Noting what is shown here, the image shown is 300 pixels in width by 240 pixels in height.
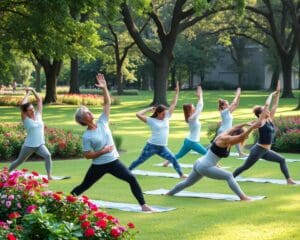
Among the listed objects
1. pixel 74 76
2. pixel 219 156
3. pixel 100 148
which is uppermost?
pixel 74 76

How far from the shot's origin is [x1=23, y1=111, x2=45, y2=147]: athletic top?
1262 centimetres

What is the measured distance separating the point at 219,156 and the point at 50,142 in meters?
8.62

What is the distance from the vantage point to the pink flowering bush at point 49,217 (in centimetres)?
534

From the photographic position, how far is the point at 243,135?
9695 millimetres

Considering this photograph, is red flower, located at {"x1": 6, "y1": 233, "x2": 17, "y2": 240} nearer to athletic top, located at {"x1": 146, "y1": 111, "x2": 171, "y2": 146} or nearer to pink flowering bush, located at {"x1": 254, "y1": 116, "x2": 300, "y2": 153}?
athletic top, located at {"x1": 146, "y1": 111, "x2": 171, "y2": 146}

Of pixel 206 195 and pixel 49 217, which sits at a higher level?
pixel 49 217

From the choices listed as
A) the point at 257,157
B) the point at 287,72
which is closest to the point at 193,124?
the point at 257,157

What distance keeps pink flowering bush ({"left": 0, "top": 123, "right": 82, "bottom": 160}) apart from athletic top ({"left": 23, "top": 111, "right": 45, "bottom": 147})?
14.7 ft

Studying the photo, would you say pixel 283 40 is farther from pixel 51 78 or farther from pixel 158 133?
pixel 158 133

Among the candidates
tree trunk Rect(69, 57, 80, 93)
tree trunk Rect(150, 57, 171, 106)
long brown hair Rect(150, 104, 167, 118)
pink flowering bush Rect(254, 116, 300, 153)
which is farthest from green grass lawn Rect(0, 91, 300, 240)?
tree trunk Rect(69, 57, 80, 93)

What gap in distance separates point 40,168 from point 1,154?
2.05 m

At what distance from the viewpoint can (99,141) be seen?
367 inches

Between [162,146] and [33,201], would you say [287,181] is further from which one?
[33,201]

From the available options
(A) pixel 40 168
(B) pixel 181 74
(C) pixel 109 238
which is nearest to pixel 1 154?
(A) pixel 40 168
